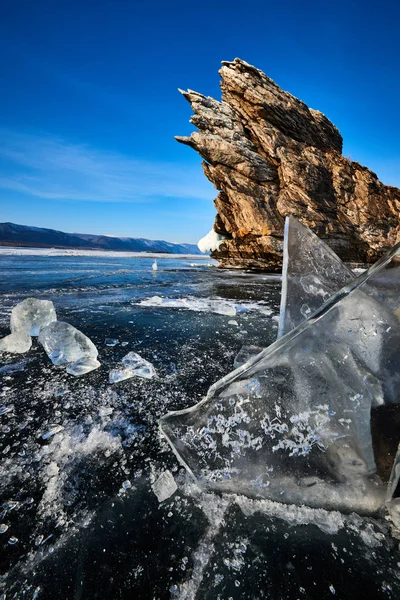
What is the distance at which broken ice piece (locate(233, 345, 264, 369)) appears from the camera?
1.59 metres

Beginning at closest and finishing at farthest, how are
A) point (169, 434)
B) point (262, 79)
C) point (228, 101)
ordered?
point (169, 434) → point (262, 79) → point (228, 101)

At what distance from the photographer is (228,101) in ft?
47.0

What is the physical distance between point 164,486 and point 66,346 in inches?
49.3

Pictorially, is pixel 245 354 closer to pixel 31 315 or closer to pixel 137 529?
pixel 137 529

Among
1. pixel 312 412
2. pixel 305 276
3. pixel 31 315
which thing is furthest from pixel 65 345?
pixel 305 276

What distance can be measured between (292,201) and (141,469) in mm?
15063

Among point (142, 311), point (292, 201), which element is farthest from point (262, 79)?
point (142, 311)

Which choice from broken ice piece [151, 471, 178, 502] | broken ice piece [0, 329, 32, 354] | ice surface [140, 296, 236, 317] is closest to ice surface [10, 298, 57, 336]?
broken ice piece [0, 329, 32, 354]

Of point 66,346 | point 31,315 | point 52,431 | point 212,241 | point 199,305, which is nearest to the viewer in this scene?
point 52,431

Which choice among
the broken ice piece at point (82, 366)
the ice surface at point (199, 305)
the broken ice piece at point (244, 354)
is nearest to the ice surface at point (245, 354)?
the broken ice piece at point (244, 354)

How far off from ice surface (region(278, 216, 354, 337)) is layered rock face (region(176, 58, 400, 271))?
12876 millimetres

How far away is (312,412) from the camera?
773 mm

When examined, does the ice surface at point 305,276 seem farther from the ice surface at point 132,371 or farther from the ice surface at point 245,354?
the ice surface at point 132,371

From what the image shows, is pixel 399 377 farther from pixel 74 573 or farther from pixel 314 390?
pixel 74 573
